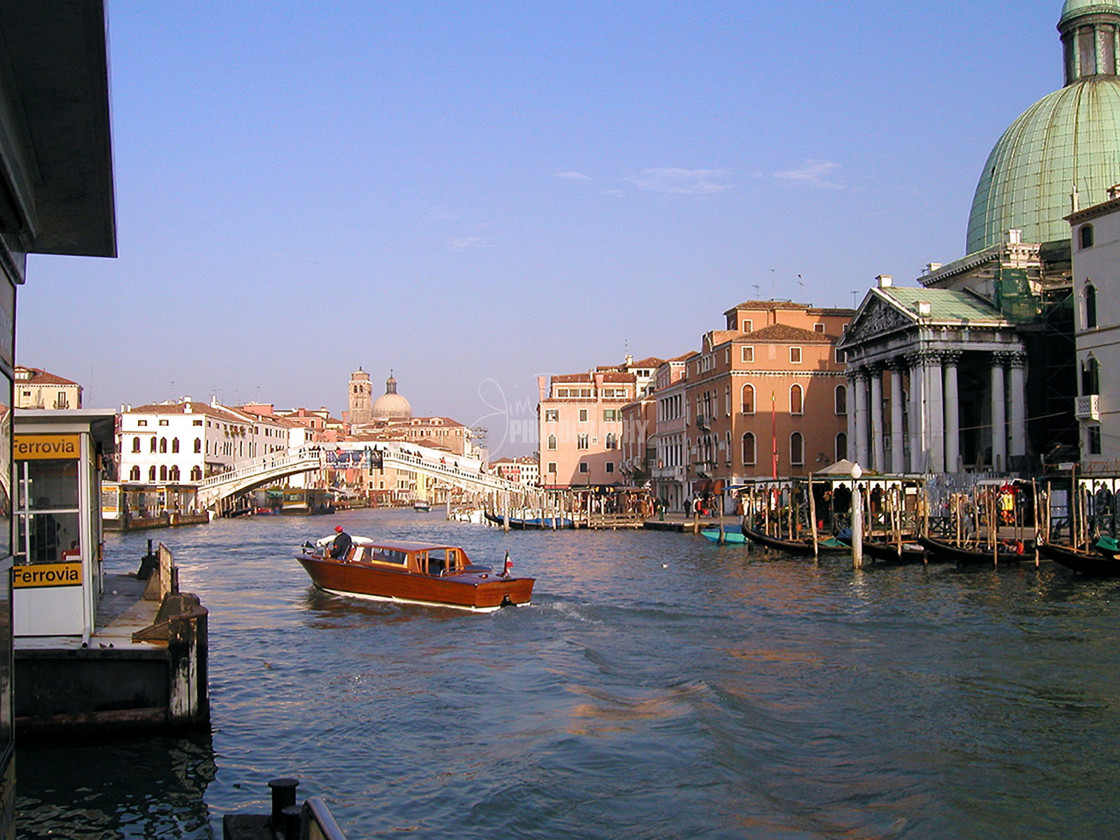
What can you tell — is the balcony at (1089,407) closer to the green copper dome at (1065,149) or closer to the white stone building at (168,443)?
the green copper dome at (1065,149)

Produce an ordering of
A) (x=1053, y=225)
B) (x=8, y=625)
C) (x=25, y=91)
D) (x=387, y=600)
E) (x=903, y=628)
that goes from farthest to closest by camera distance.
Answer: (x=1053, y=225) → (x=387, y=600) → (x=903, y=628) → (x=8, y=625) → (x=25, y=91)

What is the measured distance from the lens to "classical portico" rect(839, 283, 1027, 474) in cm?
2947

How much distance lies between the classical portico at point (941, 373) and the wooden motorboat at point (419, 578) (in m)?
17.7

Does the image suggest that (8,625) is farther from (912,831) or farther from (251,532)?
(251,532)

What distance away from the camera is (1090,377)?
2497 cm

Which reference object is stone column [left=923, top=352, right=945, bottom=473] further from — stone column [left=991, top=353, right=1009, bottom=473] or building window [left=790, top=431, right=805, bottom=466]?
building window [left=790, top=431, right=805, bottom=466]

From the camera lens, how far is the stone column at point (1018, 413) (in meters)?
29.4

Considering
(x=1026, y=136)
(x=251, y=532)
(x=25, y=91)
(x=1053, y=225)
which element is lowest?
(x=251, y=532)

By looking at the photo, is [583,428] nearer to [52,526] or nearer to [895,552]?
[895,552]

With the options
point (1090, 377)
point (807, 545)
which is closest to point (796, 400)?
point (1090, 377)

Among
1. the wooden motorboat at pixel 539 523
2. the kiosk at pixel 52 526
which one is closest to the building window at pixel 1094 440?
the wooden motorboat at pixel 539 523

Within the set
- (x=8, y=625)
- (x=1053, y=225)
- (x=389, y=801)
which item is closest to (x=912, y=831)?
(x=389, y=801)

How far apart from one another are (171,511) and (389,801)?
40.9 meters

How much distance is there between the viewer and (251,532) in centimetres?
3881
